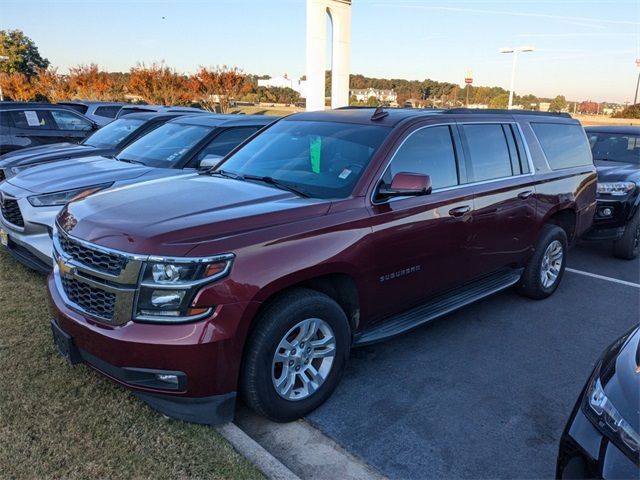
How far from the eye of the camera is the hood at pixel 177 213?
2.77 metres

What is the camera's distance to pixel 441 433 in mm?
3160

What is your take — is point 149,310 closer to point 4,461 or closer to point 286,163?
point 4,461

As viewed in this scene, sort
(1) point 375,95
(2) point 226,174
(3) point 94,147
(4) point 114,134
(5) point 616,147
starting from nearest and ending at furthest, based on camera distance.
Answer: (2) point 226,174 → (3) point 94,147 → (4) point 114,134 → (5) point 616,147 → (1) point 375,95

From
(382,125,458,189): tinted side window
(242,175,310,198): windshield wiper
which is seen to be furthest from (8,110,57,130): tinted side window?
(382,125,458,189): tinted side window

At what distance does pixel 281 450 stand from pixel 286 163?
2.10m

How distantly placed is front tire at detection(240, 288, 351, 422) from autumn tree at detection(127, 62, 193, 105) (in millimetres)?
32538

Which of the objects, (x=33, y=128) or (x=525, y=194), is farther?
(x=33, y=128)

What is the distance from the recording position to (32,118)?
10.8 m

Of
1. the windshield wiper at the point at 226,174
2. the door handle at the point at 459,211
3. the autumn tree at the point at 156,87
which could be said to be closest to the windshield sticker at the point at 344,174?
the windshield wiper at the point at 226,174

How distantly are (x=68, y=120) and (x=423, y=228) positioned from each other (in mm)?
10024

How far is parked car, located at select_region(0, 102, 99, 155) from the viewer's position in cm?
1047

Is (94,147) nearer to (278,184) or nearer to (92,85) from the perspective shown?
(278,184)

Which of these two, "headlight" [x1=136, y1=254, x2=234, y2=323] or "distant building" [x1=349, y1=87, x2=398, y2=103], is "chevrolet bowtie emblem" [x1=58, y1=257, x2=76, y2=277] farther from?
"distant building" [x1=349, y1=87, x2=398, y2=103]

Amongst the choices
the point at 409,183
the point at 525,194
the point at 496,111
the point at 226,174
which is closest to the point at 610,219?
the point at 525,194
